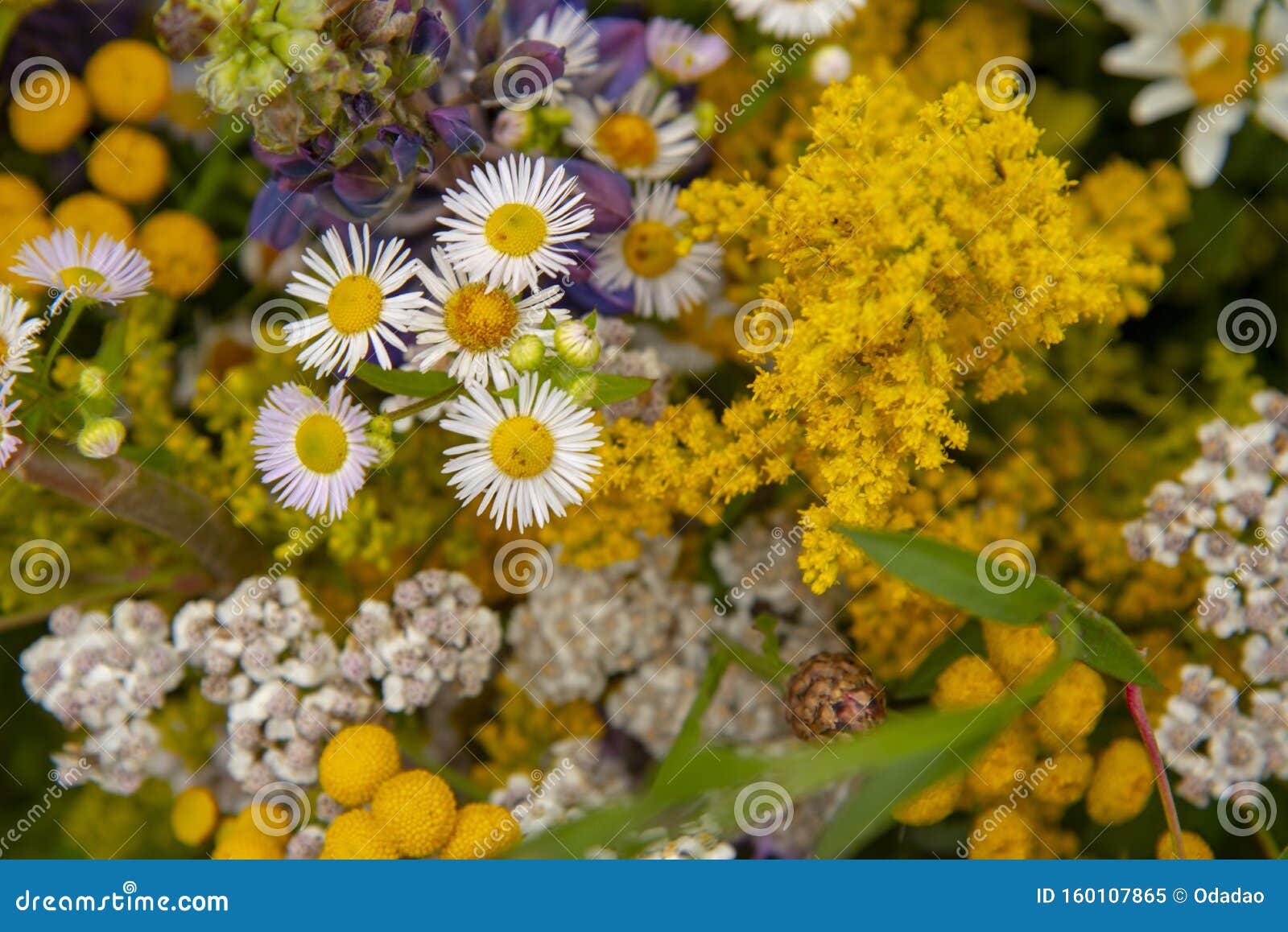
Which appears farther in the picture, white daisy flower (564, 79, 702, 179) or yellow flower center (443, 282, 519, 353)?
white daisy flower (564, 79, 702, 179)

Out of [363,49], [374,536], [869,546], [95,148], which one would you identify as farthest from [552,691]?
[95,148]

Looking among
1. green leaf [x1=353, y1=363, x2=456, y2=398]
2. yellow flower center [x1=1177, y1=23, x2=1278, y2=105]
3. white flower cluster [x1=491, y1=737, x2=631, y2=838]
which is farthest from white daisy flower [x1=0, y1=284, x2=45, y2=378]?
yellow flower center [x1=1177, y1=23, x2=1278, y2=105]

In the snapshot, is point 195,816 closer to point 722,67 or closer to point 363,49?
point 363,49

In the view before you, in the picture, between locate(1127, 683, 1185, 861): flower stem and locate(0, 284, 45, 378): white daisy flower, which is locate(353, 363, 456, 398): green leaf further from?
locate(1127, 683, 1185, 861): flower stem

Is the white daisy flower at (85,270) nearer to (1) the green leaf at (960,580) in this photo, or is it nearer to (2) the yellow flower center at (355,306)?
(2) the yellow flower center at (355,306)

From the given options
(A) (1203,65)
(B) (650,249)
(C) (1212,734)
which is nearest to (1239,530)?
(C) (1212,734)

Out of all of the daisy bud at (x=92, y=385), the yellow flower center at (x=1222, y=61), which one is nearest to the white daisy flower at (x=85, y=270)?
the daisy bud at (x=92, y=385)
